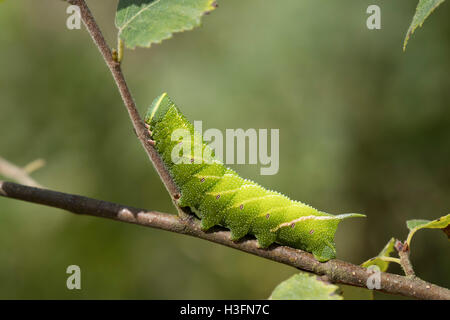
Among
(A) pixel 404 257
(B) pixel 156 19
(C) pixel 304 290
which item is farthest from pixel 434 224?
(B) pixel 156 19

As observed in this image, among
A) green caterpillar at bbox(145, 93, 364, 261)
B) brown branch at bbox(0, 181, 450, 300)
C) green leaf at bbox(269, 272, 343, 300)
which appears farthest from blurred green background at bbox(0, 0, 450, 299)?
green leaf at bbox(269, 272, 343, 300)

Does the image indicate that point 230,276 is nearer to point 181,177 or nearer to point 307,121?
point 307,121

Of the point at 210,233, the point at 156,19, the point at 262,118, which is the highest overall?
the point at 262,118

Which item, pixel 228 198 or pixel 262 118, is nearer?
pixel 228 198

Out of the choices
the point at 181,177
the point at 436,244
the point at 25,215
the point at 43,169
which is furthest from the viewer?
the point at 436,244

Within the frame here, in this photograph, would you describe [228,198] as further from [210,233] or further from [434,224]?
[434,224]

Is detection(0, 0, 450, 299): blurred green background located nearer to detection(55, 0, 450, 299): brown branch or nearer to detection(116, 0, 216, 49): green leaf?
detection(55, 0, 450, 299): brown branch

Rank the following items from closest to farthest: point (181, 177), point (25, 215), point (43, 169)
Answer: point (181, 177) → point (25, 215) → point (43, 169)

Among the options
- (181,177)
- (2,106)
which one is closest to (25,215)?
(2,106)
